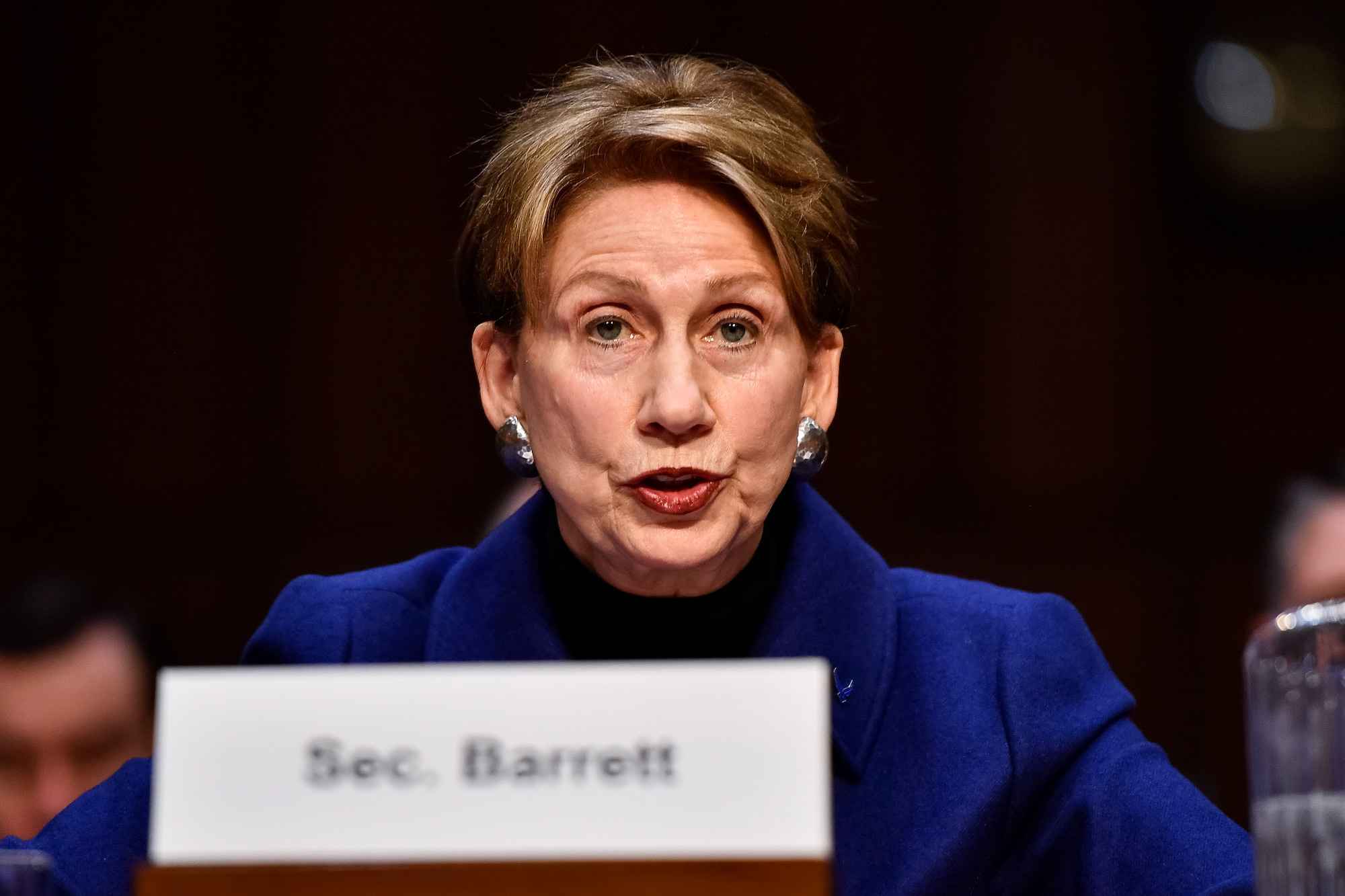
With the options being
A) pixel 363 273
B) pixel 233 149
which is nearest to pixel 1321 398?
pixel 363 273

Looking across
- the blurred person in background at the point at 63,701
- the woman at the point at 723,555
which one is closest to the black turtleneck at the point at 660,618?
the woman at the point at 723,555

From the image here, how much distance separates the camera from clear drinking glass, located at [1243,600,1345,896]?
45.6 inches

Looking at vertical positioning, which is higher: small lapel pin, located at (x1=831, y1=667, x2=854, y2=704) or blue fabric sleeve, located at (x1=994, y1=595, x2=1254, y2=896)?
small lapel pin, located at (x1=831, y1=667, x2=854, y2=704)

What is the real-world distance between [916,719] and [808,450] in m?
0.30

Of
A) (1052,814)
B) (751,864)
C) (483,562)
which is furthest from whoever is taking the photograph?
(483,562)

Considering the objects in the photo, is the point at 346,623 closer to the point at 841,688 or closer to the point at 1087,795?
the point at 841,688

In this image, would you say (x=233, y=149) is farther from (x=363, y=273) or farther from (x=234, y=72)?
(x=363, y=273)

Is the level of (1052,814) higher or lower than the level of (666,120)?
lower

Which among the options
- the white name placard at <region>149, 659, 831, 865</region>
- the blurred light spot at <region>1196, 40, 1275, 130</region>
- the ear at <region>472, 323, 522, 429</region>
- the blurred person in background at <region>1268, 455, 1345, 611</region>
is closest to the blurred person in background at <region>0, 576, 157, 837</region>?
the ear at <region>472, 323, 522, 429</region>

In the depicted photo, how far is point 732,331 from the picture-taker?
159 cm

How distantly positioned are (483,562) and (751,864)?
2.97ft

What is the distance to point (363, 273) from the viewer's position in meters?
3.94

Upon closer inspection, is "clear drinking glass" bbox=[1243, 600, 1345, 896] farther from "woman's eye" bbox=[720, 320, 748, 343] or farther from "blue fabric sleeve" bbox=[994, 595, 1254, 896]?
"woman's eye" bbox=[720, 320, 748, 343]

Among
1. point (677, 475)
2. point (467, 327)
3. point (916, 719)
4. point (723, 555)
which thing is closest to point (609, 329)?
point (677, 475)
